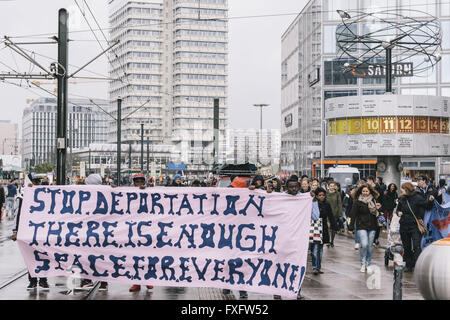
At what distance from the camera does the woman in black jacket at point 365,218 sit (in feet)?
41.3

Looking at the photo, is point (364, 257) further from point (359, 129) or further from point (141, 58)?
point (141, 58)

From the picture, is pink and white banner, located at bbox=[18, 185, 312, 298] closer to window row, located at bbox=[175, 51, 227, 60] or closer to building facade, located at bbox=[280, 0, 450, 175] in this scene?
building facade, located at bbox=[280, 0, 450, 175]

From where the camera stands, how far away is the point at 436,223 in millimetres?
12961

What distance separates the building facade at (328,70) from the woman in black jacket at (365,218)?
51.3 metres

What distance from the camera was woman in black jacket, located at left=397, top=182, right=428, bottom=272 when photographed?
13.1m

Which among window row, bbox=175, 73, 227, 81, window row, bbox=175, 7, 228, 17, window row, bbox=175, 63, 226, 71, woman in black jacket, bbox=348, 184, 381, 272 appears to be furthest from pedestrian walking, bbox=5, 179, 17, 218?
window row, bbox=175, 7, 228, 17

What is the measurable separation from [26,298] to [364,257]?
257 inches

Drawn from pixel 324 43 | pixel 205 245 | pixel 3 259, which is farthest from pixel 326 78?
pixel 205 245

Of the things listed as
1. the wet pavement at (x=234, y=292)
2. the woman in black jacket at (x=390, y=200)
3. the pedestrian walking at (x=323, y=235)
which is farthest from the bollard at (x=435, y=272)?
the woman in black jacket at (x=390, y=200)

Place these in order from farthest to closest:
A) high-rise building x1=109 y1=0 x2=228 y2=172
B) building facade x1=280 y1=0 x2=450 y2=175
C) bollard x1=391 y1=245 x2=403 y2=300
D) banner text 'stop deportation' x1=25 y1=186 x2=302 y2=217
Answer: high-rise building x1=109 y1=0 x2=228 y2=172
building facade x1=280 y1=0 x2=450 y2=175
banner text 'stop deportation' x1=25 y1=186 x2=302 y2=217
bollard x1=391 y1=245 x2=403 y2=300

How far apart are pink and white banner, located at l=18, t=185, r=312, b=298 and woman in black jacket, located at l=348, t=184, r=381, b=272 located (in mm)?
3576

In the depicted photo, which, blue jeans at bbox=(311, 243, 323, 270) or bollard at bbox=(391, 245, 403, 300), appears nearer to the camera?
bollard at bbox=(391, 245, 403, 300)

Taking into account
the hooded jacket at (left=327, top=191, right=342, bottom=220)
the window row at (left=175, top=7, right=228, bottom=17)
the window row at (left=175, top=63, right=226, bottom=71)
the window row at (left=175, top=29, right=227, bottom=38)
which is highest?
the window row at (left=175, top=7, right=228, bottom=17)

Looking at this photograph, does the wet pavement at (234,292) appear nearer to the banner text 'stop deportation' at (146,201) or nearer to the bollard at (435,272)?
the banner text 'stop deportation' at (146,201)
